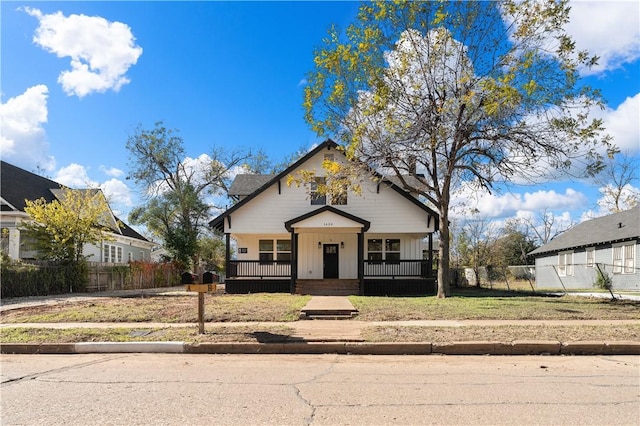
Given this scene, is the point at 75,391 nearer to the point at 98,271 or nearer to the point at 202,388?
the point at 202,388

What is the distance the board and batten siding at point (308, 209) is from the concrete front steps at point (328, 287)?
2.87m

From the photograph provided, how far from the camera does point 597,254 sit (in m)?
29.0

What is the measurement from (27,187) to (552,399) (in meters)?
31.2

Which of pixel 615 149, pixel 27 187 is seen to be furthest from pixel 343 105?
pixel 27 187

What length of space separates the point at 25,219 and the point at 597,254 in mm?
32633

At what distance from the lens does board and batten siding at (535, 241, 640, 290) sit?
25.0 m

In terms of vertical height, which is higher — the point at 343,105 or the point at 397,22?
the point at 397,22

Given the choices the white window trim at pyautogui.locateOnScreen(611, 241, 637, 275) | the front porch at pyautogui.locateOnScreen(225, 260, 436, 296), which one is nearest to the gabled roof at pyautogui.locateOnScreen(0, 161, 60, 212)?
the front porch at pyautogui.locateOnScreen(225, 260, 436, 296)

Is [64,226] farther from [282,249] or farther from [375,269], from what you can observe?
[375,269]

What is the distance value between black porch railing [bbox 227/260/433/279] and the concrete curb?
14340 mm

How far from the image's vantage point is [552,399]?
555cm

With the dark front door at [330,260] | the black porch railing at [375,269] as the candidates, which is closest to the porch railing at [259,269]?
the black porch railing at [375,269]

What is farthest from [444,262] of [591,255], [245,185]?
[591,255]

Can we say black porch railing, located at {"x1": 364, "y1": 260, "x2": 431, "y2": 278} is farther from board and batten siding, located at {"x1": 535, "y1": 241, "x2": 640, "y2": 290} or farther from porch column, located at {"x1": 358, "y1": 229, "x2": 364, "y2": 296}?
board and batten siding, located at {"x1": 535, "y1": 241, "x2": 640, "y2": 290}
